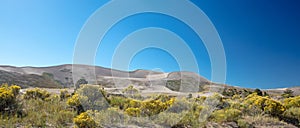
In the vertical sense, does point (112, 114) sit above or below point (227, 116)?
above

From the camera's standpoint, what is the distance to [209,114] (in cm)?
875

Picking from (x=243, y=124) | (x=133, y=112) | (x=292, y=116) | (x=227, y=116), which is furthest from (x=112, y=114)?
(x=292, y=116)

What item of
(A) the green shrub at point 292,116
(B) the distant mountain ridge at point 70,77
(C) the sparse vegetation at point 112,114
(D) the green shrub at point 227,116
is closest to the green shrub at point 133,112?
(C) the sparse vegetation at point 112,114

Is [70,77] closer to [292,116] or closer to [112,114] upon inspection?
[112,114]

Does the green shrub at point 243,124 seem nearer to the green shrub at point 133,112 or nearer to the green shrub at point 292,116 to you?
the green shrub at point 292,116

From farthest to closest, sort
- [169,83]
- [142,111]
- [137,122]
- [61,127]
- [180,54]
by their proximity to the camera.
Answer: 1. [169,83]
2. [180,54]
3. [142,111]
4. [137,122]
5. [61,127]

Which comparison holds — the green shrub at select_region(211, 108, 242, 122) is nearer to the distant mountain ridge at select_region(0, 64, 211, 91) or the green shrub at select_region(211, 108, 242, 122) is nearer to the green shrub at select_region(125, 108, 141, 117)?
the green shrub at select_region(125, 108, 141, 117)

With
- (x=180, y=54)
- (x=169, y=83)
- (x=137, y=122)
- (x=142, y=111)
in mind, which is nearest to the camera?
(x=137, y=122)

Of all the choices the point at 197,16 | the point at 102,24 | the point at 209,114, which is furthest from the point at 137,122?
the point at 197,16

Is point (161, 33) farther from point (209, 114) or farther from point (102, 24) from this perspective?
point (209, 114)

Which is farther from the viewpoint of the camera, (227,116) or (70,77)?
(70,77)

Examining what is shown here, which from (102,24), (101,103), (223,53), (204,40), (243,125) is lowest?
(243,125)

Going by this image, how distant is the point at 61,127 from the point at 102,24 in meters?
5.60

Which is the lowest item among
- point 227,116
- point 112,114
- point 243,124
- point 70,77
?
point 243,124
